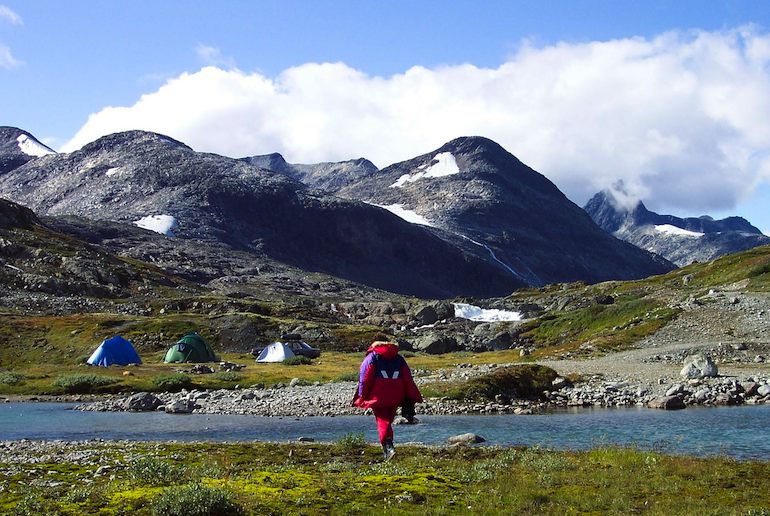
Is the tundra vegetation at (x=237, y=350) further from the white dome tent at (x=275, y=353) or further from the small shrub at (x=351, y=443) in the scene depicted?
the small shrub at (x=351, y=443)

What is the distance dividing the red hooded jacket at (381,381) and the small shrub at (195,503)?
650 centimetres

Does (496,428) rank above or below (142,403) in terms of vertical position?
below

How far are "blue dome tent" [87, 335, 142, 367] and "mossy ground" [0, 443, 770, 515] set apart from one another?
171 ft

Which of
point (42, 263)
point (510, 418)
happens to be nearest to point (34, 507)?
point (510, 418)

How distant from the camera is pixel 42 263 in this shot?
141 meters

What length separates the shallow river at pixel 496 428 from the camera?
27.9 m

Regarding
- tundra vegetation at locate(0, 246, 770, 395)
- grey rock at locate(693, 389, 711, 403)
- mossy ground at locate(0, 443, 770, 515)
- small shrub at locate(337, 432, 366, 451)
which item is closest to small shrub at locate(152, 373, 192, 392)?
tundra vegetation at locate(0, 246, 770, 395)

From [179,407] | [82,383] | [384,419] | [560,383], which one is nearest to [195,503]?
[384,419]

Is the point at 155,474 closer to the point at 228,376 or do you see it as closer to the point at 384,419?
the point at 384,419

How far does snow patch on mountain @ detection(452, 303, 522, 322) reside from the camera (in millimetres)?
170000

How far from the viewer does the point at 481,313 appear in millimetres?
179875

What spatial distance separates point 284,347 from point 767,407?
54268 millimetres

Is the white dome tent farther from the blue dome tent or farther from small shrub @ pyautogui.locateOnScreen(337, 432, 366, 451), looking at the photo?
small shrub @ pyautogui.locateOnScreen(337, 432, 366, 451)

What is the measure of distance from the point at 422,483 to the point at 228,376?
4701cm
